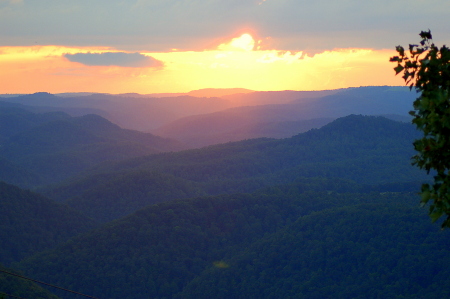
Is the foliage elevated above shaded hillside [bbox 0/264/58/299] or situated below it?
above

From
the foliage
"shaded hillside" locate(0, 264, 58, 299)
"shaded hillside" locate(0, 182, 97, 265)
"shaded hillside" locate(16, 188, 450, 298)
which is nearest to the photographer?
the foliage

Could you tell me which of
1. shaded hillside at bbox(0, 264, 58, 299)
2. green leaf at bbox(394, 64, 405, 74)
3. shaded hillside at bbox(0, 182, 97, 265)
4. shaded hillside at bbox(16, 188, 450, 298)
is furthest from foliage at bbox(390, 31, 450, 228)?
shaded hillside at bbox(0, 182, 97, 265)

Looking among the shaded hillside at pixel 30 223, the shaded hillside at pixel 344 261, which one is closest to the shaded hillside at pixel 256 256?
the shaded hillside at pixel 344 261

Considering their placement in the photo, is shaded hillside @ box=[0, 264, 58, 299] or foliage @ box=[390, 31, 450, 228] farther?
shaded hillside @ box=[0, 264, 58, 299]

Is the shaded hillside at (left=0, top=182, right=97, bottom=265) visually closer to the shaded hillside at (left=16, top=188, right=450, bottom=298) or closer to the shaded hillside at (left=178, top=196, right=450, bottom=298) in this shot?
the shaded hillside at (left=16, top=188, right=450, bottom=298)

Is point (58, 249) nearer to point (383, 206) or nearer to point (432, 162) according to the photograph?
point (383, 206)

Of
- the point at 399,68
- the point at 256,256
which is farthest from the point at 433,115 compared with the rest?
the point at 256,256

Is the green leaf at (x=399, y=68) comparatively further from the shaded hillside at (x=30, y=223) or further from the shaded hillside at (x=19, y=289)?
the shaded hillside at (x=30, y=223)

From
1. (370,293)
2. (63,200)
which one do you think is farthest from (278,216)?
(63,200)

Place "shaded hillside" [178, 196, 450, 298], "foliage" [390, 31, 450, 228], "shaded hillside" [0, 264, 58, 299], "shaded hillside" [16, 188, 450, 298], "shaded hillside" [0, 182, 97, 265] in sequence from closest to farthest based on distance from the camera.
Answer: "foliage" [390, 31, 450, 228] → "shaded hillside" [0, 264, 58, 299] → "shaded hillside" [178, 196, 450, 298] → "shaded hillside" [16, 188, 450, 298] → "shaded hillside" [0, 182, 97, 265]
